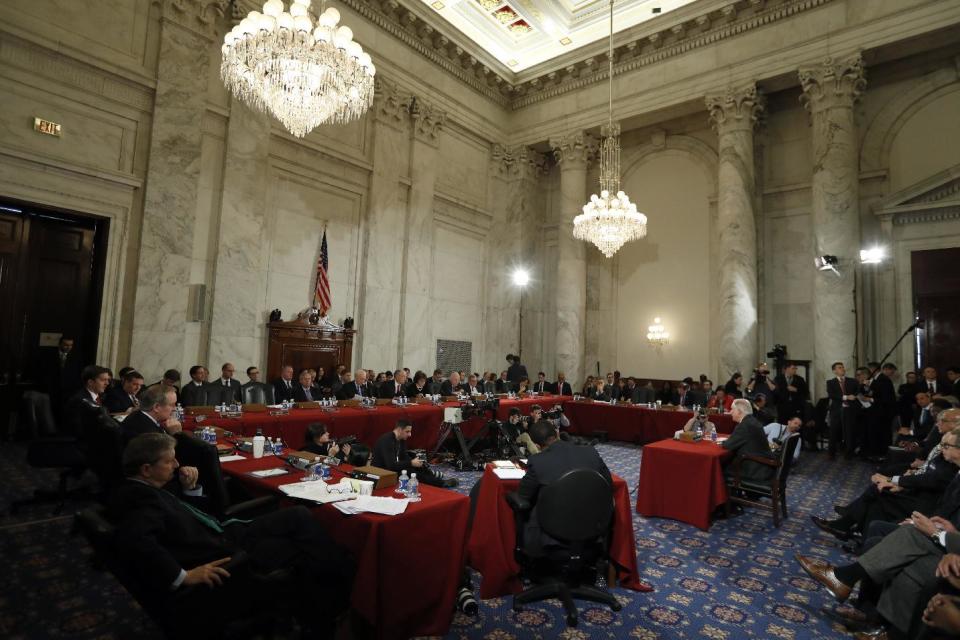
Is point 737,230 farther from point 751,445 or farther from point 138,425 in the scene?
point 138,425

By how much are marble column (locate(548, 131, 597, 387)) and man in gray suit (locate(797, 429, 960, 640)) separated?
397 inches

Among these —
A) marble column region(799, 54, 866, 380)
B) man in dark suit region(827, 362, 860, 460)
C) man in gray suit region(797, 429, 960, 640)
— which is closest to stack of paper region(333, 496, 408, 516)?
man in gray suit region(797, 429, 960, 640)

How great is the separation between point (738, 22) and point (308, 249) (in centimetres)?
1056

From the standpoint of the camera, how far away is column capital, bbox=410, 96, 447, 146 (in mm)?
12727

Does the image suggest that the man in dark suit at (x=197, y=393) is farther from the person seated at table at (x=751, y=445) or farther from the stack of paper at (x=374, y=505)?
the person seated at table at (x=751, y=445)

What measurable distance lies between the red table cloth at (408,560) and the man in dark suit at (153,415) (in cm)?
178

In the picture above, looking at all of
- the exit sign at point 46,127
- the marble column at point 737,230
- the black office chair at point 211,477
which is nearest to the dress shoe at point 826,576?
the black office chair at point 211,477

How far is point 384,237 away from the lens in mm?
12086

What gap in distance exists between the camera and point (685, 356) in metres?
13.2

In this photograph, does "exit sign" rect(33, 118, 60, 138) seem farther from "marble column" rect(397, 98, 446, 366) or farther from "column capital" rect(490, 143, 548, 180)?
"column capital" rect(490, 143, 548, 180)

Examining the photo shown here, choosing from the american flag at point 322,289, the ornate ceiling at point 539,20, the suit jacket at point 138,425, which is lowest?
the suit jacket at point 138,425

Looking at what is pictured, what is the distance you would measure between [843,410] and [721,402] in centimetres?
200

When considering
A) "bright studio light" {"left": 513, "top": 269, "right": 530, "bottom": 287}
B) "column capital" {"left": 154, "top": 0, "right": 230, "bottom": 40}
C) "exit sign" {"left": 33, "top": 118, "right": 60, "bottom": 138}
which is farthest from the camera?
"bright studio light" {"left": 513, "top": 269, "right": 530, "bottom": 287}

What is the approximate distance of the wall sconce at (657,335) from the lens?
13508 millimetres
